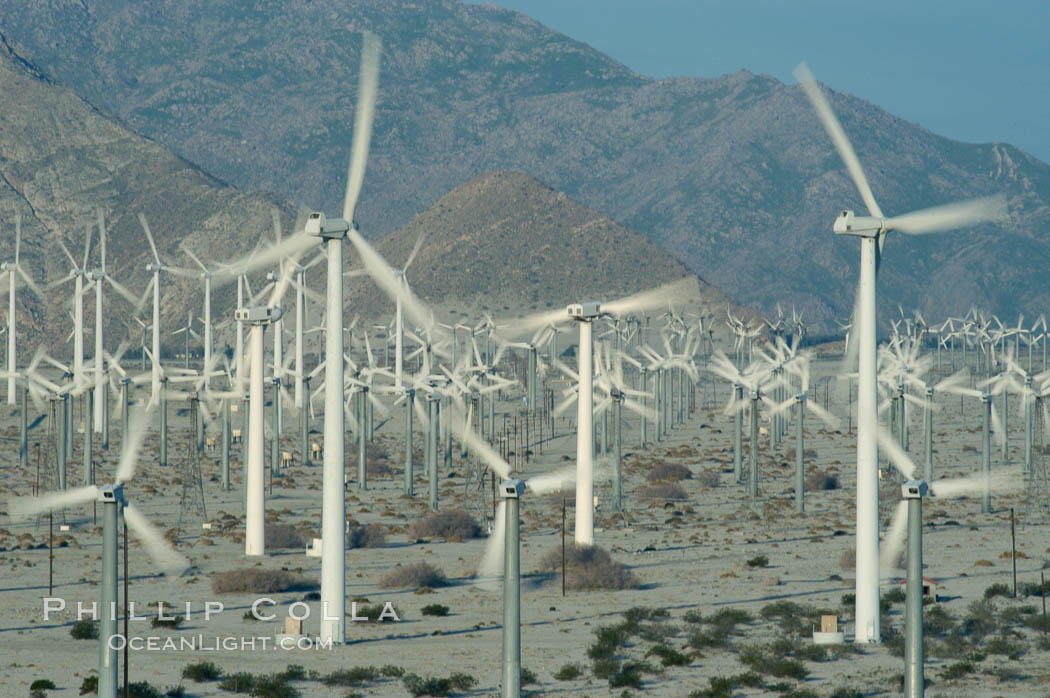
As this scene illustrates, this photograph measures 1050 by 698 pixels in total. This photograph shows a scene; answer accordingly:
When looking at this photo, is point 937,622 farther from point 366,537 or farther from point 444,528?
point 444,528

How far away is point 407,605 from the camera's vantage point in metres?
47.5

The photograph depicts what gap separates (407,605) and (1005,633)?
17376 mm

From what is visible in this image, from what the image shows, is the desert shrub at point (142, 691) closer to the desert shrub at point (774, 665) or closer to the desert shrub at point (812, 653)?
the desert shrub at point (774, 665)

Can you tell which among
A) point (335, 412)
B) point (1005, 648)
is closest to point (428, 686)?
point (335, 412)

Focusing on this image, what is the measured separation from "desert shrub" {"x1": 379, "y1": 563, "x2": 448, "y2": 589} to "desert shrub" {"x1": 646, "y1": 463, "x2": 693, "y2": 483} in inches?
1799

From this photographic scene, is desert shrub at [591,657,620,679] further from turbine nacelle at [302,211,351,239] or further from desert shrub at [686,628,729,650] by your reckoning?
turbine nacelle at [302,211,351,239]

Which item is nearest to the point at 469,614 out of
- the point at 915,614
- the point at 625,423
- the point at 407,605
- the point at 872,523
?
the point at 407,605

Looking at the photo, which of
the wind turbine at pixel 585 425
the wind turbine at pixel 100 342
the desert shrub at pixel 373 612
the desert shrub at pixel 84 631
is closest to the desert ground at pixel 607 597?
the desert shrub at pixel 84 631

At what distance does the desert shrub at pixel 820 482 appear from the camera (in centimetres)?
9308

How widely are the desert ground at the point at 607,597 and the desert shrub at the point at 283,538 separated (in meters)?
0.52

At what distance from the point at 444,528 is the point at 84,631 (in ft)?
91.5

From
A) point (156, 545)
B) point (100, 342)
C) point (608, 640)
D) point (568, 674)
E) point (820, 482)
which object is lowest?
point (568, 674)

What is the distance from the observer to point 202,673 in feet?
117

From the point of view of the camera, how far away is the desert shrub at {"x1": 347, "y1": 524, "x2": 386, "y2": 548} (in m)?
63.8
